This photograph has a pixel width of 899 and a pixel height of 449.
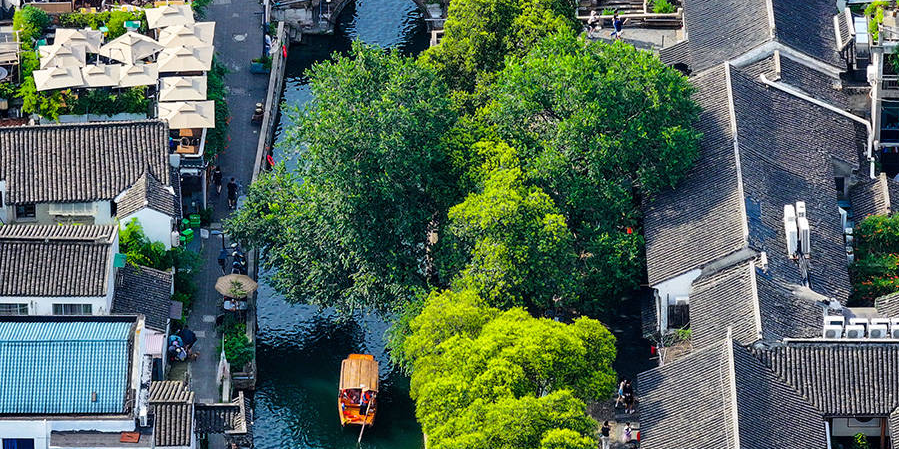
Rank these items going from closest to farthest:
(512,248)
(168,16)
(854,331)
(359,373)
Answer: (854,331)
(512,248)
(359,373)
(168,16)

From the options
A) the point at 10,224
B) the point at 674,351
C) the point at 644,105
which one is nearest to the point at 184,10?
the point at 10,224

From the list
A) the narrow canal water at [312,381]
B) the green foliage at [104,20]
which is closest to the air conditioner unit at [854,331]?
the narrow canal water at [312,381]

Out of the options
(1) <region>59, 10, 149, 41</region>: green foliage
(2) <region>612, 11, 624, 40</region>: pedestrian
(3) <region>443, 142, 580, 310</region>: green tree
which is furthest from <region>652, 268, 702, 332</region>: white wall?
(1) <region>59, 10, 149, 41</region>: green foliage

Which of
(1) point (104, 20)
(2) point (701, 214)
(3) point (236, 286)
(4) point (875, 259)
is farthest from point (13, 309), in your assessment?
(4) point (875, 259)

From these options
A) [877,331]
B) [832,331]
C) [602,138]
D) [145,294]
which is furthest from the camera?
[602,138]

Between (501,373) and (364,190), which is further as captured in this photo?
(364,190)

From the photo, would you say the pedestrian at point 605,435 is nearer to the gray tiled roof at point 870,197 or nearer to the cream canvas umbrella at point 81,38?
the gray tiled roof at point 870,197

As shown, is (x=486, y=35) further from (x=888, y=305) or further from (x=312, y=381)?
(x=888, y=305)

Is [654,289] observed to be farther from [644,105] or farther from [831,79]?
[831,79]
